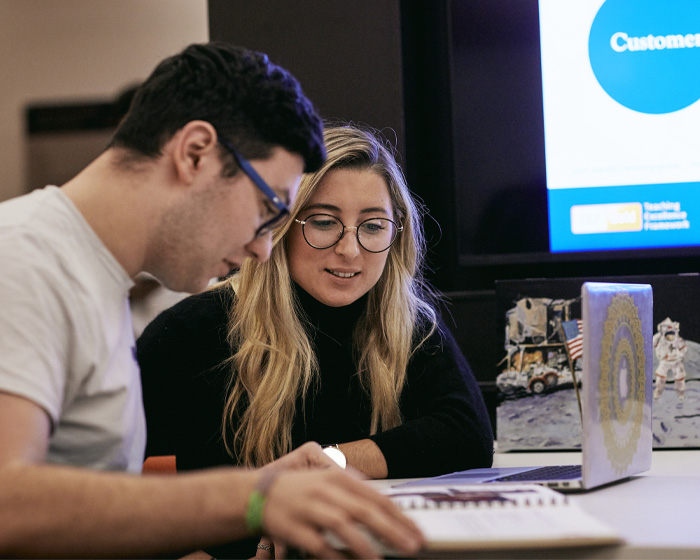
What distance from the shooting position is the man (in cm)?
77

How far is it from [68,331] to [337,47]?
1454 mm

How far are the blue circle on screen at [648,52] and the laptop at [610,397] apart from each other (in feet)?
3.15

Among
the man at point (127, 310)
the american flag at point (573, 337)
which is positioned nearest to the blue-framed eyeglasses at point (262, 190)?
the man at point (127, 310)

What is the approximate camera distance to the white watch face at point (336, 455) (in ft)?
4.97

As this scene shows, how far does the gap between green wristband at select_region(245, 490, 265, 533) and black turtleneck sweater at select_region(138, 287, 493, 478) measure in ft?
3.00

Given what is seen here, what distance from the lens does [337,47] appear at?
2.18 meters

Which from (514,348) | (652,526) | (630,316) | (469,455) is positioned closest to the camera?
(652,526)

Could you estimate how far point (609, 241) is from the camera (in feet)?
7.31

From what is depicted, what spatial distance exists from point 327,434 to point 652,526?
925 millimetres

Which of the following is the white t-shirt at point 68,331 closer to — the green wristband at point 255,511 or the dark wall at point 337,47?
the green wristband at point 255,511

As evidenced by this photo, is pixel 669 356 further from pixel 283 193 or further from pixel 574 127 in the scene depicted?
pixel 283 193

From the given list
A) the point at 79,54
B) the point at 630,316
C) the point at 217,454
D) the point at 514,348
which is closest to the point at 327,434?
the point at 217,454

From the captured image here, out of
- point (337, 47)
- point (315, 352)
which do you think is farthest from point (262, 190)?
point (337, 47)

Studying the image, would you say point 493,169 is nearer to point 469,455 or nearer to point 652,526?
point 469,455
